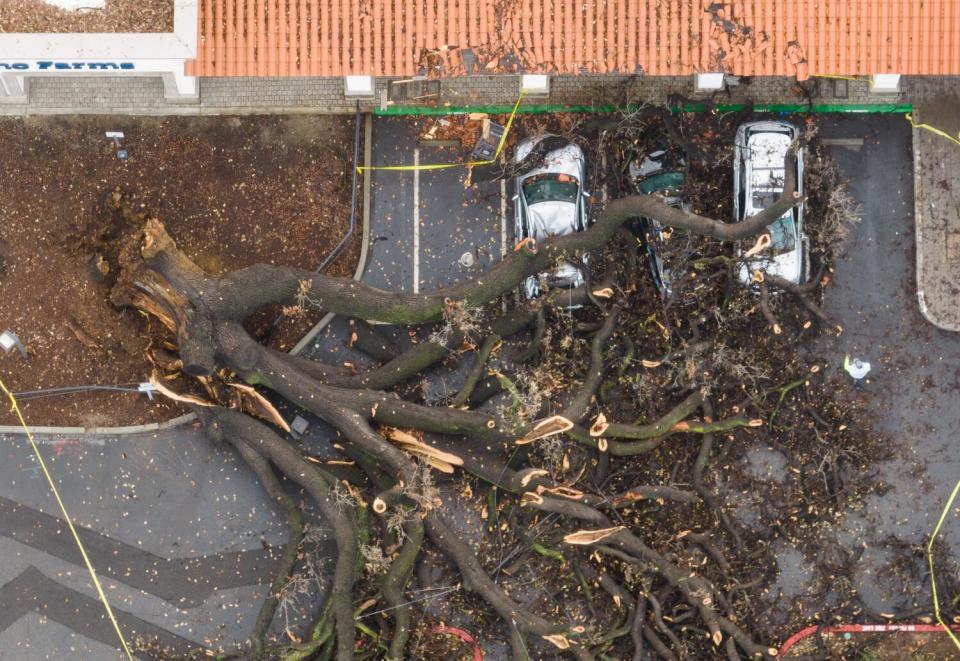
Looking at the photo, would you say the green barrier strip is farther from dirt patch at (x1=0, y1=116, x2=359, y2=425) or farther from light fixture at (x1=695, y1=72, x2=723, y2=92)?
dirt patch at (x1=0, y1=116, x2=359, y2=425)

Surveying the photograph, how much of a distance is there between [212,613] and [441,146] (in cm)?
996

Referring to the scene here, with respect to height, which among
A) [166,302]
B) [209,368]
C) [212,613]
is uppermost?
[166,302]

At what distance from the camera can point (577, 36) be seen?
15.0m

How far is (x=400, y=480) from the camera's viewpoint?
51.3 feet

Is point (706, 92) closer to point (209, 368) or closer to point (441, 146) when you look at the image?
point (441, 146)

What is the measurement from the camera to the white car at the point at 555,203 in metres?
16.9

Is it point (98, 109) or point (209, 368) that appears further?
point (98, 109)

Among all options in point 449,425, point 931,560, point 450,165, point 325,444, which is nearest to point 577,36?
point 450,165

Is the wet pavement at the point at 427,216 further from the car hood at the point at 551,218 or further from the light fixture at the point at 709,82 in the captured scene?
the light fixture at the point at 709,82

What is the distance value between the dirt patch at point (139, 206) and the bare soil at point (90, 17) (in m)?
2.85

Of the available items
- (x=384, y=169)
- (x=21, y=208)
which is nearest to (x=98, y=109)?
(x=21, y=208)

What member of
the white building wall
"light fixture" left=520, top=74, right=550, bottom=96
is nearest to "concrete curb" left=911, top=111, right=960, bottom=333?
"light fixture" left=520, top=74, right=550, bottom=96

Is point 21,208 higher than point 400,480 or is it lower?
higher

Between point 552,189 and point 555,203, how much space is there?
0.27 metres
